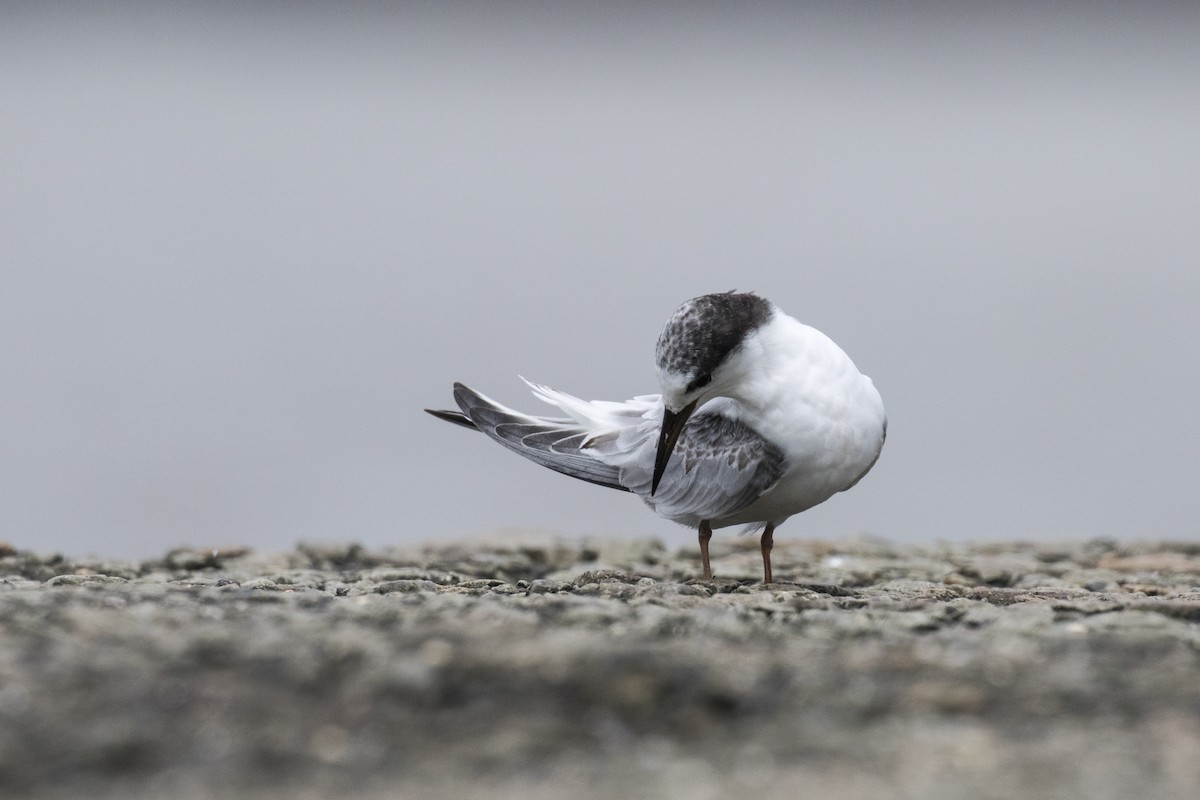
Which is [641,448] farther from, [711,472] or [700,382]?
[700,382]

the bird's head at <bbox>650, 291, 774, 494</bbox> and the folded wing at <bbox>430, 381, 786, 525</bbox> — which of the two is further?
the folded wing at <bbox>430, 381, 786, 525</bbox>

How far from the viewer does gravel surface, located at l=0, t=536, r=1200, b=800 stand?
6.97ft

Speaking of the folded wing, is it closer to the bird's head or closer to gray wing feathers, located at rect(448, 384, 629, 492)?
gray wing feathers, located at rect(448, 384, 629, 492)

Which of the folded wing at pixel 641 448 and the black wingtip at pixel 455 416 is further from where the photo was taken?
the black wingtip at pixel 455 416

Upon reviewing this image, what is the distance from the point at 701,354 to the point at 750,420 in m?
0.42

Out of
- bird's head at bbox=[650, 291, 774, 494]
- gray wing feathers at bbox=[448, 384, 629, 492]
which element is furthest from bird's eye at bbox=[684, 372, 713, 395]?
gray wing feathers at bbox=[448, 384, 629, 492]

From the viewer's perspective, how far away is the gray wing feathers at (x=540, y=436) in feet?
16.6

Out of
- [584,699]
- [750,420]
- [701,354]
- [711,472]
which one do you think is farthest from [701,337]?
[584,699]

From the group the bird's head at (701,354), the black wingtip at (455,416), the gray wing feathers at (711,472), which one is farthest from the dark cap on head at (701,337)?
the black wingtip at (455,416)

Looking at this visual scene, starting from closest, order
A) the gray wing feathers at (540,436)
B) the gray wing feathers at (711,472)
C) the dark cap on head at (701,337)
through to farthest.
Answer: the dark cap on head at (701,337), the gray wing feathers at (711,472), the gray wing feathers at (540,436)

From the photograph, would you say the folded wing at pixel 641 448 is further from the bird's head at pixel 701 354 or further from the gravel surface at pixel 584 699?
the gravel surface at pixel 584 699

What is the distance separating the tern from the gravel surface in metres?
1.00

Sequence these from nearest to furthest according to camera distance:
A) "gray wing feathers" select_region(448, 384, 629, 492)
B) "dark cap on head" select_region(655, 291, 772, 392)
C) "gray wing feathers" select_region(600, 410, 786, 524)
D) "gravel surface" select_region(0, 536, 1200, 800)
Answer: 1. "gravel surface" select_region(0, 536, 1200, 800)
2. "dark cap on head" select_region(655, 291, 772, 392)
3. "gray wing feathers" select_region(600, 410, 786, 524)
4. "gray wing feathers" select_region(448, 384, 629, 492)

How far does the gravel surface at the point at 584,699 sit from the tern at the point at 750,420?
1005 mm
